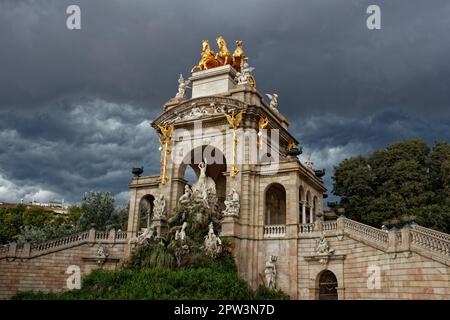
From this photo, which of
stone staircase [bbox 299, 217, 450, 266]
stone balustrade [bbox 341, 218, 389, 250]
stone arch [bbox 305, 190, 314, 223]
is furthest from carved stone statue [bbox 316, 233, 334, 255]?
stone arch [bbox 305, 190, 314, 223]

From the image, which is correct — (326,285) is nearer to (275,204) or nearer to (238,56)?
(275,204)

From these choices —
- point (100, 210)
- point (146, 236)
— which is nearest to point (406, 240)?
point (146, 236)

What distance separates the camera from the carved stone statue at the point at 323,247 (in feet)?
76.2

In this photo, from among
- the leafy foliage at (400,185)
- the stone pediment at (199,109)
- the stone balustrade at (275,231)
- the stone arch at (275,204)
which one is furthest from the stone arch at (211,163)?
the leafy foliage at (400,185)

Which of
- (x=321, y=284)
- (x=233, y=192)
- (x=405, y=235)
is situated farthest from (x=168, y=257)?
(x=405, y=235)

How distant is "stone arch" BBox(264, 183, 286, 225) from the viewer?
95.9ft

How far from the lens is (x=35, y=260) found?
28031 mm

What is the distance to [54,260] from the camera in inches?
1119

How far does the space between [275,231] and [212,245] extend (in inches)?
160

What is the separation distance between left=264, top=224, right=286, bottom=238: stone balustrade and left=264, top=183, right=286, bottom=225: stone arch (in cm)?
286

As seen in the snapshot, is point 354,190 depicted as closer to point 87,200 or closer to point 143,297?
point 143,297

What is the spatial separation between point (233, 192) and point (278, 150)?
6.33m

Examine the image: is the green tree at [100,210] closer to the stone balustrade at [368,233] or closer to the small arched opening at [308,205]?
the small arched opening at [308,205]

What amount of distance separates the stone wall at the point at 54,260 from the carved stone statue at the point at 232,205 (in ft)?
26.5
